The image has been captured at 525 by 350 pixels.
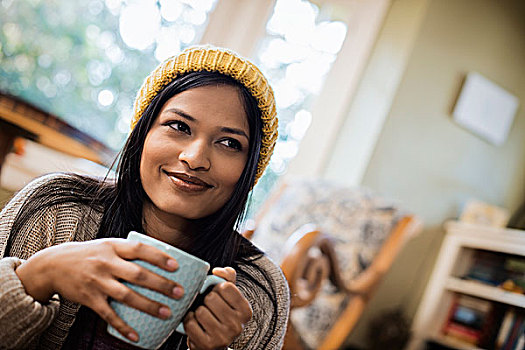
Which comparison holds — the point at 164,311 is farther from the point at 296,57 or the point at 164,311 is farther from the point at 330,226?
the point at 296,57

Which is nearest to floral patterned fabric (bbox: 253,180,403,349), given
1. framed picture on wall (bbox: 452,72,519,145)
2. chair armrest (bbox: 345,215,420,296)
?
chair armrest (bbox: 345,215,420,296)

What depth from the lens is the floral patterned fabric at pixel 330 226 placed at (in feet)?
6.51

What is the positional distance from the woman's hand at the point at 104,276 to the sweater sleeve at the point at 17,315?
1 centimetres

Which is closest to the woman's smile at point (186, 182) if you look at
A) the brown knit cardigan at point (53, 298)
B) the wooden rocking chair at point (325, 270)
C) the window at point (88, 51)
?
the brown knit cardigan at point (53, 298)

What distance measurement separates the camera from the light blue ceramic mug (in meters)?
0.45

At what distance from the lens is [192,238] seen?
67 cm

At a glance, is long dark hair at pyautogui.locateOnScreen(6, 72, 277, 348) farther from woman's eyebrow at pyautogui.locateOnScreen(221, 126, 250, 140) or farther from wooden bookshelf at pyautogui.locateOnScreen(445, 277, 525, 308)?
wooden bookshelf at pyautogui.locateOnScreen(445, 277, 525, 308)

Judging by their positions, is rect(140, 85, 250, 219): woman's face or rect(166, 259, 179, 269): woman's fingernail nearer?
rect(166, 259, 179, 269): woman's fingernail

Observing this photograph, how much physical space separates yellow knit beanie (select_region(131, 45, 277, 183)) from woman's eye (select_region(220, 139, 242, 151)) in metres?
0.07

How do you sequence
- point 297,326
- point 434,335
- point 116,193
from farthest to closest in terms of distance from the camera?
point 434,335 < point 297,326 < point 116,193

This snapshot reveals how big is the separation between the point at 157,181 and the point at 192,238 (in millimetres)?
93

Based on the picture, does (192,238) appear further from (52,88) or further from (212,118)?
(52,88)

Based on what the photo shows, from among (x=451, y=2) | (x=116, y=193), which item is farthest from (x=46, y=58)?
(x=451, y=2)

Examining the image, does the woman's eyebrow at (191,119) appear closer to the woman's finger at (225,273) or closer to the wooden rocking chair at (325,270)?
the woman's finger at (225,273)
